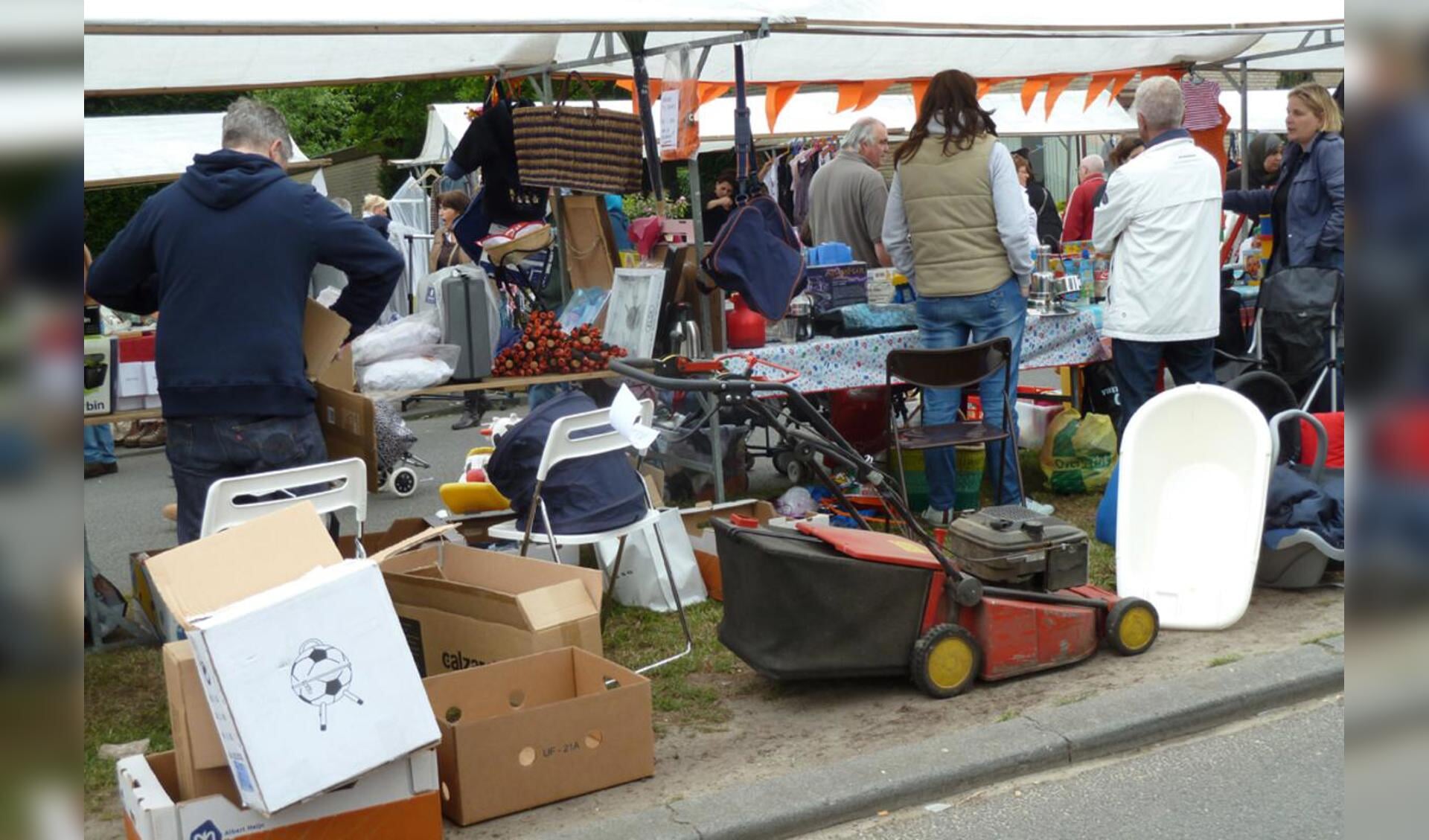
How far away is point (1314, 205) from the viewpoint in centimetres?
748

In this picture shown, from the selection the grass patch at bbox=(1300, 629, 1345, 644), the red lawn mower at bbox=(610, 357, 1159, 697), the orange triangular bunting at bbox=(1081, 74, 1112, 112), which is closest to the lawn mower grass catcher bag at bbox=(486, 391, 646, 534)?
the red lawn mower at bbox=(610, 357, 1159, 697)

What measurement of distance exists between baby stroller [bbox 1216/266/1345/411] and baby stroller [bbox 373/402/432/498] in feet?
16.6

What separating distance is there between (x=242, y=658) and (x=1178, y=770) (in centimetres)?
268

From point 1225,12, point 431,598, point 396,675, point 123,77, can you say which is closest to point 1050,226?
point 1225,12

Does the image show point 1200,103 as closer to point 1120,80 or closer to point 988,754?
point 1120,80

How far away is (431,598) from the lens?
491 cm

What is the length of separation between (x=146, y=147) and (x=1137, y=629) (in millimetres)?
12217

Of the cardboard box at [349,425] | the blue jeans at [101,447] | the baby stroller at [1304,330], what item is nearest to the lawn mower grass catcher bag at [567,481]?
the cardboard box at [349,425]

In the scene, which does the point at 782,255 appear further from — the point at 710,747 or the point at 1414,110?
the point at 1414,110

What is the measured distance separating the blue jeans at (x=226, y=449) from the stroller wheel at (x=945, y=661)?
217 centimetres

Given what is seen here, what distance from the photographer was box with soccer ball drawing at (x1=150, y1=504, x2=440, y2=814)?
10.9 feet

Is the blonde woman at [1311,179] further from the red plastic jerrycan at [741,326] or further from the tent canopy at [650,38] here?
the red plastic jerrycan at [741,326]

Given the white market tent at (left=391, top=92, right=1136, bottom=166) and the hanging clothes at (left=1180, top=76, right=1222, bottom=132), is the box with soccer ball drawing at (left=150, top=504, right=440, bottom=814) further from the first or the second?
the white market tent at (left=391, top=92, right=1136, bottom=166)

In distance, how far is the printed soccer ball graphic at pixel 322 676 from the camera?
134 inches
